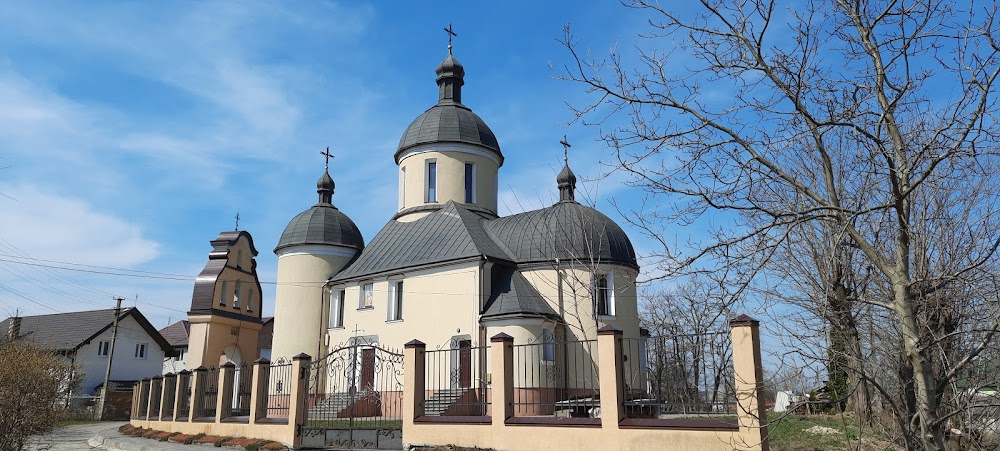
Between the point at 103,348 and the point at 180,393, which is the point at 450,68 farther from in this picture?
the point at 103,348

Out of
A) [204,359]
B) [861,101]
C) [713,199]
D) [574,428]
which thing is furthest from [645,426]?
[204,359]

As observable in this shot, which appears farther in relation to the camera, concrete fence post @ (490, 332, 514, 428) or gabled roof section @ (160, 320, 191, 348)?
gabled roof section @ (160, 320, 191, 348)

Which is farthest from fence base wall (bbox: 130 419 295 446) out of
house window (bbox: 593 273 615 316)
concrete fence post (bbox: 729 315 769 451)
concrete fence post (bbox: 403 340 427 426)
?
house window (bbox: 593 273 615 316)

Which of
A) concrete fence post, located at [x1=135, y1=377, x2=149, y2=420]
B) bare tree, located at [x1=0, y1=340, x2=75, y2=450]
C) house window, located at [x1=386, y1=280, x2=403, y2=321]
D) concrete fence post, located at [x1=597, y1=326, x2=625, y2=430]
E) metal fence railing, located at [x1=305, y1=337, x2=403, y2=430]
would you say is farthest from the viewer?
concrete fence post, located at [x1=135, y1=377, x2=149, y2=420]

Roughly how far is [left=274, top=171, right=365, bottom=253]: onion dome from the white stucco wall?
1444cm

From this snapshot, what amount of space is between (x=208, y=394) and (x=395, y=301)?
251 inches

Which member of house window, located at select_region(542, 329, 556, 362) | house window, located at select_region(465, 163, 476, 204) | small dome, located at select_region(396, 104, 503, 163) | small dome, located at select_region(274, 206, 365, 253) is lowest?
house window, located at select_region(542, 329, 556, 362)

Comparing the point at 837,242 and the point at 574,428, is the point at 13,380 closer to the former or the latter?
the point at 574,428

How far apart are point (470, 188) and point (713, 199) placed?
2013 centimetres

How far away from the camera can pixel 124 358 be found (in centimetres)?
3638

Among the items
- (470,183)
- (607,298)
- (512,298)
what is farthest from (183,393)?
(607,298)

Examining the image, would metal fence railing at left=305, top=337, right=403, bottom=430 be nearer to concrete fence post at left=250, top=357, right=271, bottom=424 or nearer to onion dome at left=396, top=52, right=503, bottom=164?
concrete fence post at left=250, top=357, right=271, bottom=424

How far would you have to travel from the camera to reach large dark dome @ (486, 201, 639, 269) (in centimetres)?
2100

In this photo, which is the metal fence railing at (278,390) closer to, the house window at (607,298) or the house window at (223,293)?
the house window at (607,298)
